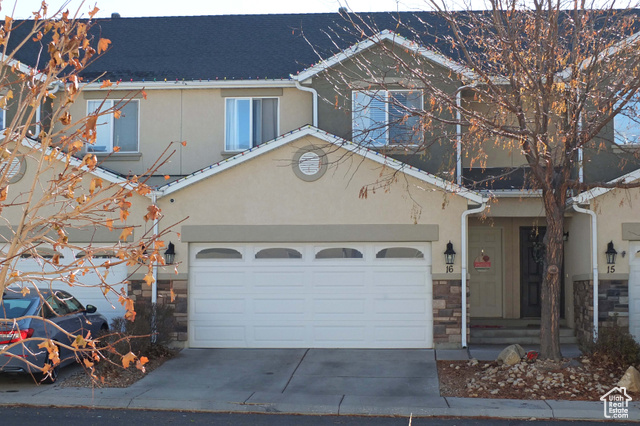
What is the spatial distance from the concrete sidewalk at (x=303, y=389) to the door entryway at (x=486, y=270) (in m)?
2.97

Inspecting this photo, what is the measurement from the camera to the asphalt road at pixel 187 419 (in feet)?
31.0

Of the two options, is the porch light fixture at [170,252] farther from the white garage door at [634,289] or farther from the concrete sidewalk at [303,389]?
the white garage door at [634,289]

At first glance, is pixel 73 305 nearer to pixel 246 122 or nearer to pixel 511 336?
pixel 246 122

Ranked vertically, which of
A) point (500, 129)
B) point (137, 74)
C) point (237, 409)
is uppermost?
point (137, 74)

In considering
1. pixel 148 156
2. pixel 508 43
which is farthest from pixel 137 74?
pixel 508 43

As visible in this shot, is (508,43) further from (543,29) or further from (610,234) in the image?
(610,234)

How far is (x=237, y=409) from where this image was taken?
10328 millimetres

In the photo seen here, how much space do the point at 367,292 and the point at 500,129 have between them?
482 cm

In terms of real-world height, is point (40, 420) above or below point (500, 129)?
below

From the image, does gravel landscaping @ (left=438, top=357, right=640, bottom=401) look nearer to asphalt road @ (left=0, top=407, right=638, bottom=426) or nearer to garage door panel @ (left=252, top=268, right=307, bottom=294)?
asphalt road @ (left=0, top=407, right=638, bottom=426)

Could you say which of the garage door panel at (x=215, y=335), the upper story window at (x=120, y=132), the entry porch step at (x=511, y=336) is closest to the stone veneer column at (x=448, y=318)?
the entry porch step at (x=511, y=336)

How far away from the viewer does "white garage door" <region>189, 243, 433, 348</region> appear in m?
14.4

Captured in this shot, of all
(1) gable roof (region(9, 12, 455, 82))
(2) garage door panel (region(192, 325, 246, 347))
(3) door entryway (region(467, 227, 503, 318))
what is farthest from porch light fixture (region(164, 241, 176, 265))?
(3) door entryway (region(467, 227, 503, 318))

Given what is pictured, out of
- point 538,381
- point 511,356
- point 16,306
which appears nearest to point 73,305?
point 16,306
